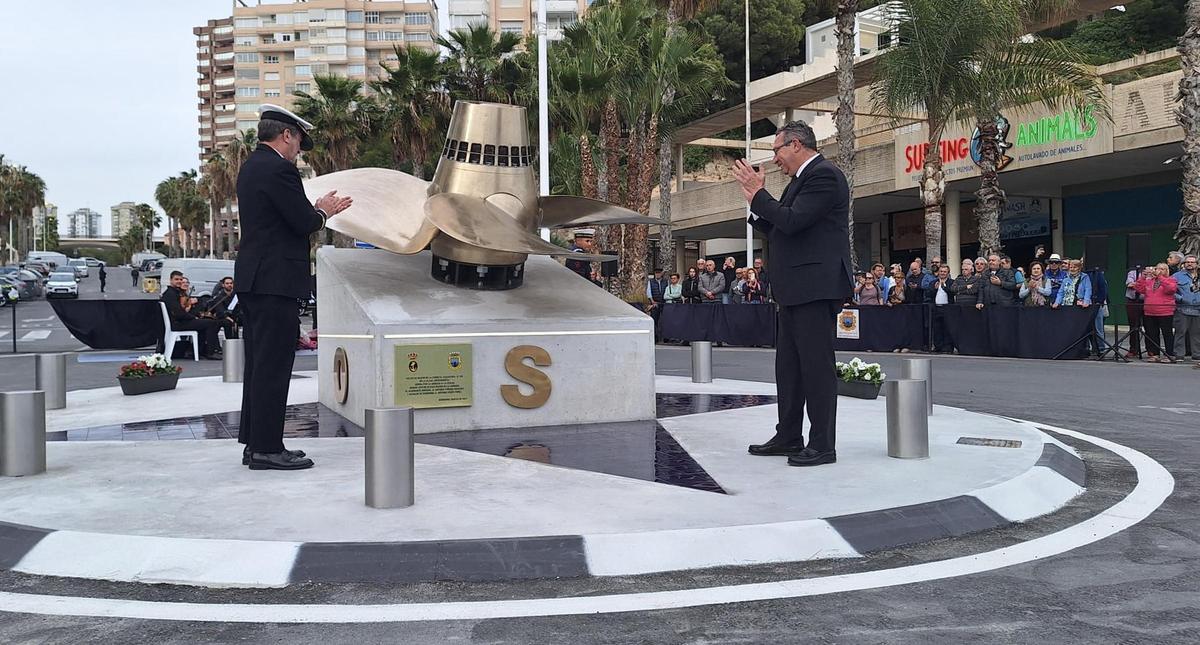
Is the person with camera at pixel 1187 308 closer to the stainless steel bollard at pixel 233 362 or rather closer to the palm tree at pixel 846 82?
the palm tree at pixel 846 82

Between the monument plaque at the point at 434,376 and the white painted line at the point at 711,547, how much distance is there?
3.20 meters

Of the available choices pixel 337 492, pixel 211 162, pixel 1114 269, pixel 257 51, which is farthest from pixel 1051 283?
pixel 257 51

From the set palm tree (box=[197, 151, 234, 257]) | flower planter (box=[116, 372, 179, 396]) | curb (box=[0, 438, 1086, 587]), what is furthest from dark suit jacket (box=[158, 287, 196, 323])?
palm tree (box=[197, 151, 234, 257])

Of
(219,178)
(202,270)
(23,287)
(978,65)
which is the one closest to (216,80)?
(219,178)

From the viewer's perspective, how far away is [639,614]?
3.28 m

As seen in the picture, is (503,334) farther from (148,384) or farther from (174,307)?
(174,307)

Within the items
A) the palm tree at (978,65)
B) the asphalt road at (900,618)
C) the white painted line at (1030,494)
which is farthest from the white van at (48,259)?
the white painted line at (1030,494)

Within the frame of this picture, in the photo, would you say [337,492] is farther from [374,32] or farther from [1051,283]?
[374,32]

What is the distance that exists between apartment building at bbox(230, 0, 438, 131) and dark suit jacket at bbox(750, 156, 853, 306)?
107 meters

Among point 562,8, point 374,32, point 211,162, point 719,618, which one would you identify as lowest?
point 719,618

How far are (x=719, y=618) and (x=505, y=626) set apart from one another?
719 mm

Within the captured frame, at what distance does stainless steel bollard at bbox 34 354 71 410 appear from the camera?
28.5ft

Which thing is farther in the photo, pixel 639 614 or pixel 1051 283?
pixel 1051 283

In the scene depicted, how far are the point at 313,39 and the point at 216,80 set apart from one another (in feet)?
80.2
